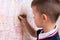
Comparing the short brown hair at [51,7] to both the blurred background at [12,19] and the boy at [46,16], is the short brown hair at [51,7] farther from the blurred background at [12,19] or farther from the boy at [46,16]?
the blurred background at [12,19]

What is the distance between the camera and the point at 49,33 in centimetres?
112

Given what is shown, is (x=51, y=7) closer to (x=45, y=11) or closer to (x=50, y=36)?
(x=45, y=11)

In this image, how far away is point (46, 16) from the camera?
1.10 m

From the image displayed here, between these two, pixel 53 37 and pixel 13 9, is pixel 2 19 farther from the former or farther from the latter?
pixel 53 37

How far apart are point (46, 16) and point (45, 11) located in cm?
3

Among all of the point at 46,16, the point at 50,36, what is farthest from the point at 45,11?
the point at 50,36

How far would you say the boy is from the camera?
42.9 inches

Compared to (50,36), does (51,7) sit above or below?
above

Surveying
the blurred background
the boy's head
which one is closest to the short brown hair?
the boy's head

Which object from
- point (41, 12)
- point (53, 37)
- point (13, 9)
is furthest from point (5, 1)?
point (53, 37)

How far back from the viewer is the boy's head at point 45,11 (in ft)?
3.57

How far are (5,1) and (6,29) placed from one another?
0.47 ft

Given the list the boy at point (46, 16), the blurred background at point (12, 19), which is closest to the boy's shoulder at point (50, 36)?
the boy at point (46, 16)

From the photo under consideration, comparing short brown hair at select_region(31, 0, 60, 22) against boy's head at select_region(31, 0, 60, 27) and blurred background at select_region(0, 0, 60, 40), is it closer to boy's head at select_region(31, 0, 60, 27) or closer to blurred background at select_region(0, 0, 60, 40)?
boy's head at select_region(31, 0, 60, 27)
